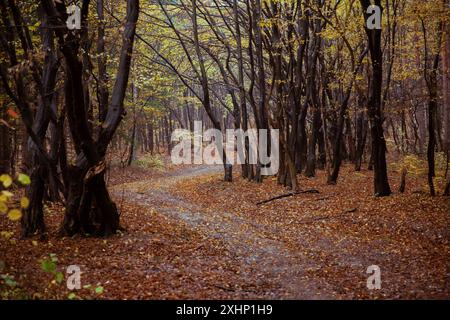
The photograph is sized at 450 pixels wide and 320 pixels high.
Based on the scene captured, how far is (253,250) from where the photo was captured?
9.70m

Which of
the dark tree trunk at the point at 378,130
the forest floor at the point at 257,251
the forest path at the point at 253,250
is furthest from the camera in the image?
the dark tree trunk at the point at 378,130

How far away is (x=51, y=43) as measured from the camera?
9.59 m

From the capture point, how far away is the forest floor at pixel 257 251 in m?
6.95

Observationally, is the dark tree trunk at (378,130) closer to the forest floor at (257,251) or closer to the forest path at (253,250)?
the forest floor at (257,251)

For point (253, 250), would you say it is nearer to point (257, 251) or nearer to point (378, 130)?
point (257, 251)

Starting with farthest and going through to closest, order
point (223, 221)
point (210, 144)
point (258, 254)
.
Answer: point (210, 144)
point (223, 221)
point (258, 254)

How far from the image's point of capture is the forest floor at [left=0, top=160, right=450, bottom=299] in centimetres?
695

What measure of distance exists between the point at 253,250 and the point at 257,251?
4.6 inches

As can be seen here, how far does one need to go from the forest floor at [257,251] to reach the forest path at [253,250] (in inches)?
0.9

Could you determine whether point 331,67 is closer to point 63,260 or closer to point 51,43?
point 51,43

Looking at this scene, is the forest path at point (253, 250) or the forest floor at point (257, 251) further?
the forest path at point (253, 250)

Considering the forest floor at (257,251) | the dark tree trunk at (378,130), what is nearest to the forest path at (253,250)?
the forest floor at (257,251)
